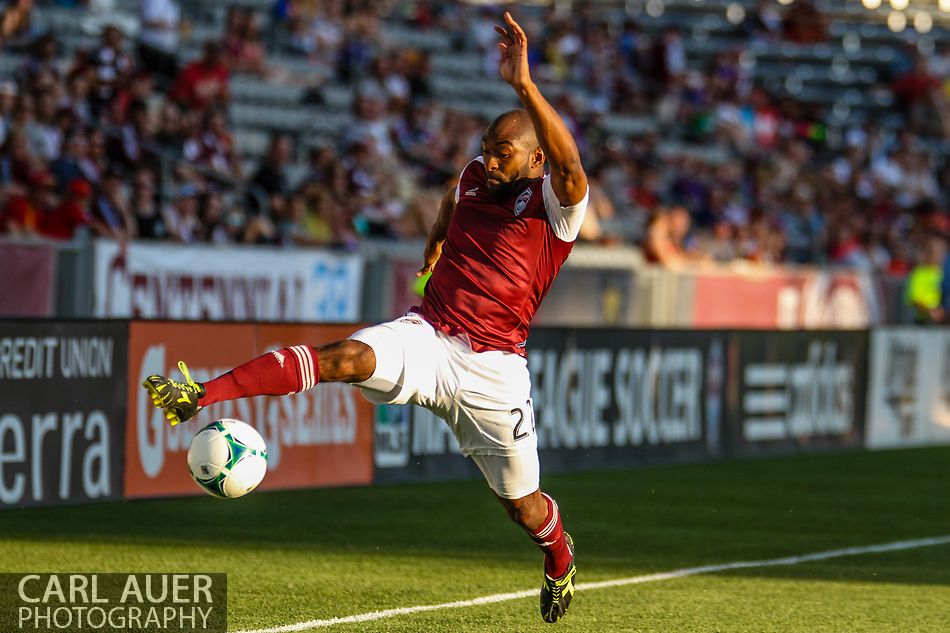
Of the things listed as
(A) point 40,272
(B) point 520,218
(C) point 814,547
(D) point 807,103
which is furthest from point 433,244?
(D) point 807,103

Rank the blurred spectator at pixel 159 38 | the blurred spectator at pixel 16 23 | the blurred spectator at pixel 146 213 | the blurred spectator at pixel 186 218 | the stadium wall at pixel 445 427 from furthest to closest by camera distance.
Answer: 1. the blurred spectator at pixel 159 38
2. the blurred spectator at pixel 16 23
3. the blurred spectator at pixel 186 218
4. the blurred spectator at pixel 146 213
5. the stadium wall at pixel 445 427

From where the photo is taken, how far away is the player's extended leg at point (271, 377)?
242 inches

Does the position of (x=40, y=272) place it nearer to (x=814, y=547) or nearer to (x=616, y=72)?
(x=814, y=547)

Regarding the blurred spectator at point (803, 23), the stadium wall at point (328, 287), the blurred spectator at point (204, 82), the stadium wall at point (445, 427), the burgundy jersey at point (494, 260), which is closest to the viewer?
the burgundy jersey at point (494, 260)

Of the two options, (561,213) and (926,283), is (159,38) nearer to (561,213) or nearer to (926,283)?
(926,283)

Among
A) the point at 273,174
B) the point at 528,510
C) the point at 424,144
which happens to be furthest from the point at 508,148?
the point at 424,144

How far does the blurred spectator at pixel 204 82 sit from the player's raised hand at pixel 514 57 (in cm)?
1215

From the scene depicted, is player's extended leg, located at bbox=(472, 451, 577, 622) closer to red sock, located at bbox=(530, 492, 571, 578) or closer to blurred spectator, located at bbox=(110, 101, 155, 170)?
red sock, located at bbox=(530, 492, 571, 578)

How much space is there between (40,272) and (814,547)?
6.35 metres

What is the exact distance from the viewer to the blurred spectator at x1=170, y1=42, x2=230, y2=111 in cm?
1855

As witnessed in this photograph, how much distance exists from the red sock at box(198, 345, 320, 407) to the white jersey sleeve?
1.17m

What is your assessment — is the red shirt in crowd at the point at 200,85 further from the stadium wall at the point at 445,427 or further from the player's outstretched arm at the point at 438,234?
the player's outstretched arm at the point at 438,234

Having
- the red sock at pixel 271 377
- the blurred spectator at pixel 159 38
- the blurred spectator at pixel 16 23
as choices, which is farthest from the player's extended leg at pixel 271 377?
the blurred spectator at pixel 159 38

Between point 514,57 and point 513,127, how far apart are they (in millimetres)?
393
